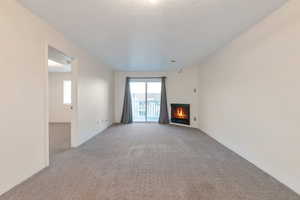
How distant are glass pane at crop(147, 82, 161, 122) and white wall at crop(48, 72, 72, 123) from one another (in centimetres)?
344

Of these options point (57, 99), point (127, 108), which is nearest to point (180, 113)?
point (127, 108)

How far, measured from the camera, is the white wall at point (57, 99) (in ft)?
22.5

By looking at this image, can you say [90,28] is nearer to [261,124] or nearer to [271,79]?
[271,79]

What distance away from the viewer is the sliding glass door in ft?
23.5

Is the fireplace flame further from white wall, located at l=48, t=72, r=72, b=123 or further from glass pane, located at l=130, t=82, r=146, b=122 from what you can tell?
white wall, located at l=48, t=72, r=72, b=123

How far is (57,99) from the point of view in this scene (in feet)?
22.6

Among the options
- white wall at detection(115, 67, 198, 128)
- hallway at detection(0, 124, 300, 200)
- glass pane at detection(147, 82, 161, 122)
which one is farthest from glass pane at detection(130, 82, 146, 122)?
hallway at detection(0, 124, 300, 200)

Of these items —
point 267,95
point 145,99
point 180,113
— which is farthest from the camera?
point 145,99

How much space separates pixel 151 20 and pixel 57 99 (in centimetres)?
612

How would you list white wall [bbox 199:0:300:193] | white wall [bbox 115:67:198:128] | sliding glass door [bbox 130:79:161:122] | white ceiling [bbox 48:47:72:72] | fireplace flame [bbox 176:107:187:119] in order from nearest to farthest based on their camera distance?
white wall [bbox 199:0:300:193]
white ceiling [bbox 48:47:72:72]
white wall [bbox 115:67:198:128]
fireplace flame [bbox 176:107:187:119]
sliding glass door [bbox 130:79:161:122]

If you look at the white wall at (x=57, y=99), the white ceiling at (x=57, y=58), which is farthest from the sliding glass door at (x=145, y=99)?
the white ceiling at (x=57, y=58)

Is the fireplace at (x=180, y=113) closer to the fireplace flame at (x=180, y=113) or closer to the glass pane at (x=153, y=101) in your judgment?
the fireplace flame at (x=180, y=113)

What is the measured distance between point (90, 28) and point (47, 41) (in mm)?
720

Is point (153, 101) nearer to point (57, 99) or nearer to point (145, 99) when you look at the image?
point (145, 99)
